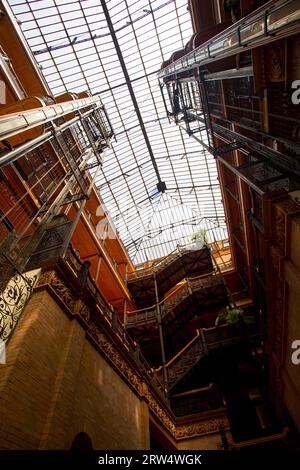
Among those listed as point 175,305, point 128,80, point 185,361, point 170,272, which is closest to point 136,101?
point 128,80

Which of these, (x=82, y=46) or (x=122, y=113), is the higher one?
(x=82, y=46)

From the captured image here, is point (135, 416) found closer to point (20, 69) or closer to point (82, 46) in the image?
point (20, 69)

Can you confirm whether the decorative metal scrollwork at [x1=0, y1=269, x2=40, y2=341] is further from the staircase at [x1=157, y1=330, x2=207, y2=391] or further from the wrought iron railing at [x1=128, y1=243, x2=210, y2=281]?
the wrought iron railing at [x1=128, y1=243, x2=210, y2=281]

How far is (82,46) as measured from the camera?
16.0 metres

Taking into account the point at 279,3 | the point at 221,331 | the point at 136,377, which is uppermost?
the point at 279,3

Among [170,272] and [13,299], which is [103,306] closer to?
[13,299]

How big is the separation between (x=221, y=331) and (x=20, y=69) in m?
18.2

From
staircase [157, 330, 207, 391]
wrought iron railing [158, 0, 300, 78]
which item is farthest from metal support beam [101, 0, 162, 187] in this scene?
staircase [157, 330, 207, 391]

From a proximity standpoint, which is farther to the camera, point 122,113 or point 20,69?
point 122,113

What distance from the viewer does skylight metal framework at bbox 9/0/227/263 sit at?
1497 centimetres

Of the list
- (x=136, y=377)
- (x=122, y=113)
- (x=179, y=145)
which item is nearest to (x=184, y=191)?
(x=179, y=145)

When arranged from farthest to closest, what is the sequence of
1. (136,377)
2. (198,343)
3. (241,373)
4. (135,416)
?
1. (241,373)
2. (198,343)
3. (136,377)
4. (135,416)

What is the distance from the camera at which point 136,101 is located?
65.5ft
